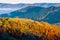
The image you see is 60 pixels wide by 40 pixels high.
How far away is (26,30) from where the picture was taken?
5320 millimetres

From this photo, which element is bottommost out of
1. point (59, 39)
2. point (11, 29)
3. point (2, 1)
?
point (59, 39)

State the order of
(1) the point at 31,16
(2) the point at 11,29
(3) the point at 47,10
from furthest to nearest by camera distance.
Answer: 1. (3) the point at 47,10
2. (1) the point at 31,16
3. (2) the point at 11,29

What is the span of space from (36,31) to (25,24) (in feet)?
1.22

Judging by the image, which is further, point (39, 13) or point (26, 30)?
point (39, 13)

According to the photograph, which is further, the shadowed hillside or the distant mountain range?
the distant mountain range


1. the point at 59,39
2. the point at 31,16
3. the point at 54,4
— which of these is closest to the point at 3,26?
the point at 31,16

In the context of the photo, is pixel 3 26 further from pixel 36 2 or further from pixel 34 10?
pixel 36 2

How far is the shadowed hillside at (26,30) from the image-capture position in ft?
17.2

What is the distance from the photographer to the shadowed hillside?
523 cm

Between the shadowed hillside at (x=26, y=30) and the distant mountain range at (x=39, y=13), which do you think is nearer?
the shadowed hillside at (x=26, y=30)

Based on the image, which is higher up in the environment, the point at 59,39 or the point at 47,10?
the point at 47,10

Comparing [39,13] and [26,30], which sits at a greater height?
[39,13]

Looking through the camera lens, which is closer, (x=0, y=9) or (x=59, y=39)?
(x=59, y=39)

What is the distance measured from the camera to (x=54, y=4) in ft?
22.8
